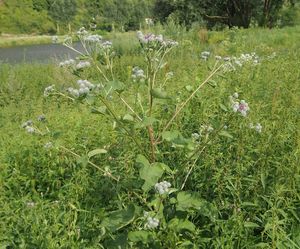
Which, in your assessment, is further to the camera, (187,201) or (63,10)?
(63,10)

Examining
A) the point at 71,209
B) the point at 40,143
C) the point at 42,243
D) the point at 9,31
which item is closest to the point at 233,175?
the point at 71,209

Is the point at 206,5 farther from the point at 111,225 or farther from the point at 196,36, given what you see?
the point at 111,225

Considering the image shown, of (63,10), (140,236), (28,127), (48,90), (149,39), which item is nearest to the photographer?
(140,236)

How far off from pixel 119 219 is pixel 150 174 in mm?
371

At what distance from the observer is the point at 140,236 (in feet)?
7.73

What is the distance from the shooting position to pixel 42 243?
8.09 ft

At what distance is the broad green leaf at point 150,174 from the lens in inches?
91.3

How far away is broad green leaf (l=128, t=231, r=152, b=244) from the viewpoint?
236 centimetres

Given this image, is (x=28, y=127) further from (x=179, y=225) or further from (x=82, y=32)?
(x=179, y=225)

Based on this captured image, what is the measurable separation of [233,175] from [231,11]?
24.3m

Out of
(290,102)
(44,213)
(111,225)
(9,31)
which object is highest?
(290,102)

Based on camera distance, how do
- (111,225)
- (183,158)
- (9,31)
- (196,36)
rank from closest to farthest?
(111,225) < (183,158) < (196,36) < (9,31)

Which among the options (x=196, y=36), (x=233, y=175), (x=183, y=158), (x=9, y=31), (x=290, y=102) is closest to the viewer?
(x=233, y=175)

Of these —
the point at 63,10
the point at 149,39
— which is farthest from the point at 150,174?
the point at 63,10
